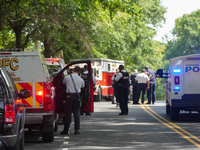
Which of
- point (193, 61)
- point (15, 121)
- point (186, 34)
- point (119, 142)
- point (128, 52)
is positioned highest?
point (186, 34)

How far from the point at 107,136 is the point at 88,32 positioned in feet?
63.0

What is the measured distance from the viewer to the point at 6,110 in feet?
21.5

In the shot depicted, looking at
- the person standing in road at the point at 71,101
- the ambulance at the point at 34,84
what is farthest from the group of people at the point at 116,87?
Answer: the ambulance at the point at 34,84

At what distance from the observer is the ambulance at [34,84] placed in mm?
9719

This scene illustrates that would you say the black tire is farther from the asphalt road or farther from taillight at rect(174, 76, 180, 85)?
taillight at rect(174, 76, 180, 85)

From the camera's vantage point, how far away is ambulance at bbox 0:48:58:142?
31.9ft

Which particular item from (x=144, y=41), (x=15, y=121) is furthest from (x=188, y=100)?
(x=144, y=41)

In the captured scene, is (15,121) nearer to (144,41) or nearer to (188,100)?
(188,100)

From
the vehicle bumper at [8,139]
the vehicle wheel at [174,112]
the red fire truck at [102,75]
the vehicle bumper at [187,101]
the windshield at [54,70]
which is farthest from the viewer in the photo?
the red fire truck at [102,75]

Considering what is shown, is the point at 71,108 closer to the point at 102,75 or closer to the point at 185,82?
the point at 185,82

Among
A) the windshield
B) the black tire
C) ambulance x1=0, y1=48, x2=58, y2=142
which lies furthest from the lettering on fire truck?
the windshield

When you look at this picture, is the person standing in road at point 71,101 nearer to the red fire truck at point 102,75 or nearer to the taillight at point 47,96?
the taillight at point 47,96

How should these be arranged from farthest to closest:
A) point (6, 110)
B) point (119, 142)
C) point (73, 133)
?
point (73, 133) < point (119, 142) < point (6, 110)

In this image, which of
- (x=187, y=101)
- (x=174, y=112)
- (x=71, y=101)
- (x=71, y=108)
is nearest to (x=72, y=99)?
(x=71, y=101)
